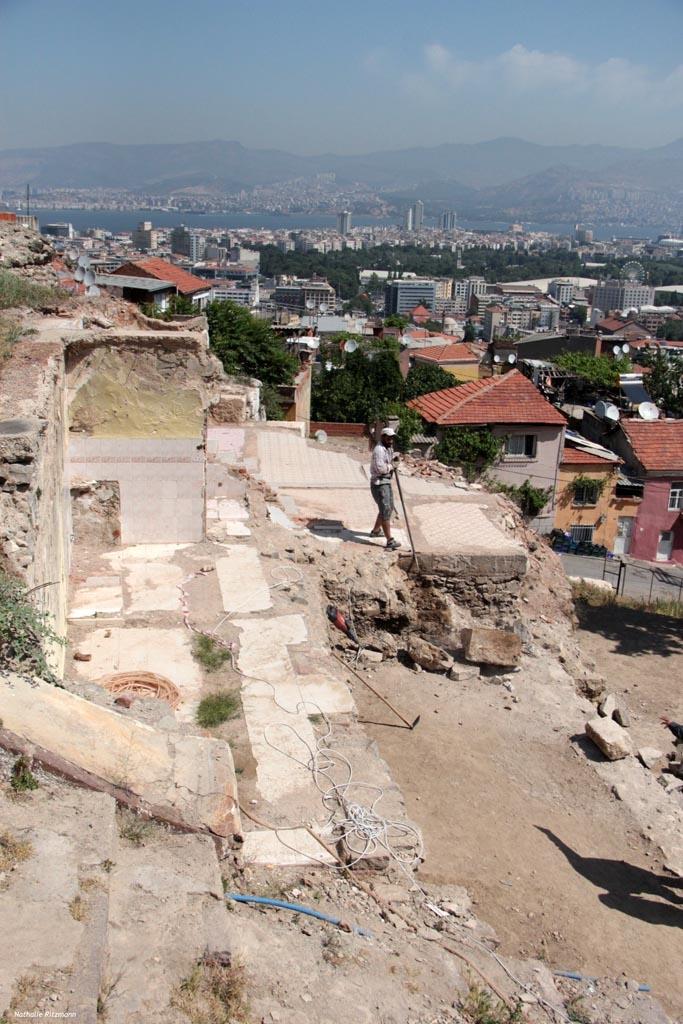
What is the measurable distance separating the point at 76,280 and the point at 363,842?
1697 cm

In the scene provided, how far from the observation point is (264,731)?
6367mm

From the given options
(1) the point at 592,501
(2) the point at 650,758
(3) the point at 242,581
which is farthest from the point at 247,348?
(2) the point at 650,758

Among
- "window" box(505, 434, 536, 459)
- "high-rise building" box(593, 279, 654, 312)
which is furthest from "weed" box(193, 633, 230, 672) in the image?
"high-rise building" box(593, 279, 654, 312)

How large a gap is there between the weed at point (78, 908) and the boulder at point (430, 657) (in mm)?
5606

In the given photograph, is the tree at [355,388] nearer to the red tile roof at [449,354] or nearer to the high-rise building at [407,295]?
the red tile roof at [449,354]

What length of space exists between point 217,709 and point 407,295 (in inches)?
7193

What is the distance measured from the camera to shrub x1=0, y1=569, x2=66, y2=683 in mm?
4891

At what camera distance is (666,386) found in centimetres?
3058

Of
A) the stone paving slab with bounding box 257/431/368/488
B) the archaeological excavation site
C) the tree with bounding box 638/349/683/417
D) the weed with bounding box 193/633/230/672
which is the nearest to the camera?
the archaeological excavation site

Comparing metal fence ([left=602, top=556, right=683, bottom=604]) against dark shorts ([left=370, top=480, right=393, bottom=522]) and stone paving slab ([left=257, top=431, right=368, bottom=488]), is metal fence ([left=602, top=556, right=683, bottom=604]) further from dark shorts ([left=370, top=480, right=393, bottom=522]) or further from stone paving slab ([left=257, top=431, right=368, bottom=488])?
dark shorts ([left=370, top=480, right=393, bottom=522])

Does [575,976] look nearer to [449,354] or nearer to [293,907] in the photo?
[293,907]

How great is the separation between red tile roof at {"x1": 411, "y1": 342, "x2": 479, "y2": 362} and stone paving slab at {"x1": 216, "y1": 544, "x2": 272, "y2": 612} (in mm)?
44290

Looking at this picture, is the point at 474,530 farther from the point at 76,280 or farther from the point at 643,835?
the point at 76,280

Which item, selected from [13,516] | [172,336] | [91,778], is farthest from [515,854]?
[172,336]
